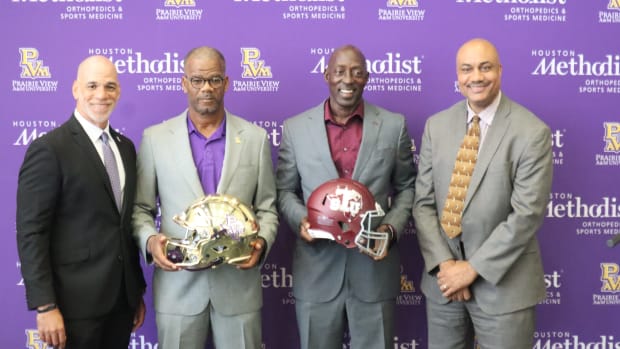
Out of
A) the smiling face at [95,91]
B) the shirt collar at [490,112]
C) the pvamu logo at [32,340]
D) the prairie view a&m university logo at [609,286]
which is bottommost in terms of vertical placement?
the pvamu logo at [32,340]

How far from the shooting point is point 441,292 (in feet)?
9.21

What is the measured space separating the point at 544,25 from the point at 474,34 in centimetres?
42

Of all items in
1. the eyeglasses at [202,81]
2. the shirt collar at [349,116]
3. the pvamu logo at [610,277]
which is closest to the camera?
the eyeglasses at [202,81]

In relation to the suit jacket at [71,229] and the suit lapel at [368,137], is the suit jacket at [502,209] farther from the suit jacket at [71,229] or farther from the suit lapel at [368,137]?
the suit jacket at [71,229]

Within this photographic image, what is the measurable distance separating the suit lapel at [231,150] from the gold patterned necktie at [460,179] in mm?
971

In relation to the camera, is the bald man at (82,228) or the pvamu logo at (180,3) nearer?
the bald man at (82,228)

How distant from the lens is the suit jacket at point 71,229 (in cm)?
242

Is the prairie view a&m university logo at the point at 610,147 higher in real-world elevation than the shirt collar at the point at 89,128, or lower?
lower

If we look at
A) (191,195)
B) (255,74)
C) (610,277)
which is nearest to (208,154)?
(191,195)

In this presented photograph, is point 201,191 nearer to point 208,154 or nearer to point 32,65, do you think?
point 208,154

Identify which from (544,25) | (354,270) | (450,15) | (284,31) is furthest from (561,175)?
(284,31)

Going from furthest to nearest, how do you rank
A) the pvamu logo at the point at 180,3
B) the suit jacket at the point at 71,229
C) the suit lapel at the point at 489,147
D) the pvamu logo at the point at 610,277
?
the pvamu logo at the point at 610,277
the pvamu logo at the point at 180,3
the suit lapel at the point at 489,147
the suit jacket at the point at 71,229

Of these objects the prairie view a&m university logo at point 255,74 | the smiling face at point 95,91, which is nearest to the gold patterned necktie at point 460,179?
the prairie view a&m university logo at point 255,74

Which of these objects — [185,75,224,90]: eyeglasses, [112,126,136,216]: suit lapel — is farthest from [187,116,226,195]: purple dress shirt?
[112,126,136,216]: suit lapel
